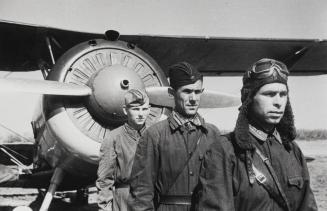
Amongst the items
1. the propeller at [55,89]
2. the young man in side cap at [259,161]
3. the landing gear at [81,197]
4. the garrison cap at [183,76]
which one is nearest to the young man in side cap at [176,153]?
the garrison cap at [183,76]

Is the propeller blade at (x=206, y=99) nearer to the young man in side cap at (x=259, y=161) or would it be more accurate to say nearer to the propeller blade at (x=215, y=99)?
the propeller blade at (x=215, y=99)

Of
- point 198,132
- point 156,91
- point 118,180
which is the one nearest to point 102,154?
point 118,180

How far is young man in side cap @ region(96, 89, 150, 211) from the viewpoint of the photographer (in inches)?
148

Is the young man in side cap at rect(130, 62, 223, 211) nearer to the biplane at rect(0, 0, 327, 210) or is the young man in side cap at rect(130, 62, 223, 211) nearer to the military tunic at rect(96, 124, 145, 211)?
the military tunic at rect(96, 124, 145, 211)

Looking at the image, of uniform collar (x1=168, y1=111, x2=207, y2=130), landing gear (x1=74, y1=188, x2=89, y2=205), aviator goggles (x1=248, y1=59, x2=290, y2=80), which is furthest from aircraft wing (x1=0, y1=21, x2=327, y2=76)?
aviator goggles (x1=248, y1=59, x2=290, y2=80)

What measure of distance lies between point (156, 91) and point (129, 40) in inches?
49.9

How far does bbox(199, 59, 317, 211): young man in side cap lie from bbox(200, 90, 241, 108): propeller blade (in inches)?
167

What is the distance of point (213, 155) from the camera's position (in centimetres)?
199

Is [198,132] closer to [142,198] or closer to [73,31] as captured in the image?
[142,198]

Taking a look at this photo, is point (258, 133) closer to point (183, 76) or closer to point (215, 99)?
point (183, 76)

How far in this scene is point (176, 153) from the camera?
9.79ft

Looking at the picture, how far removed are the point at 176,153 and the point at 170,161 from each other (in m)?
0.07

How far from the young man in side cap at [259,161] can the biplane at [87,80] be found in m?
3.17

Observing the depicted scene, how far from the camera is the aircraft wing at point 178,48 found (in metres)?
6.04
